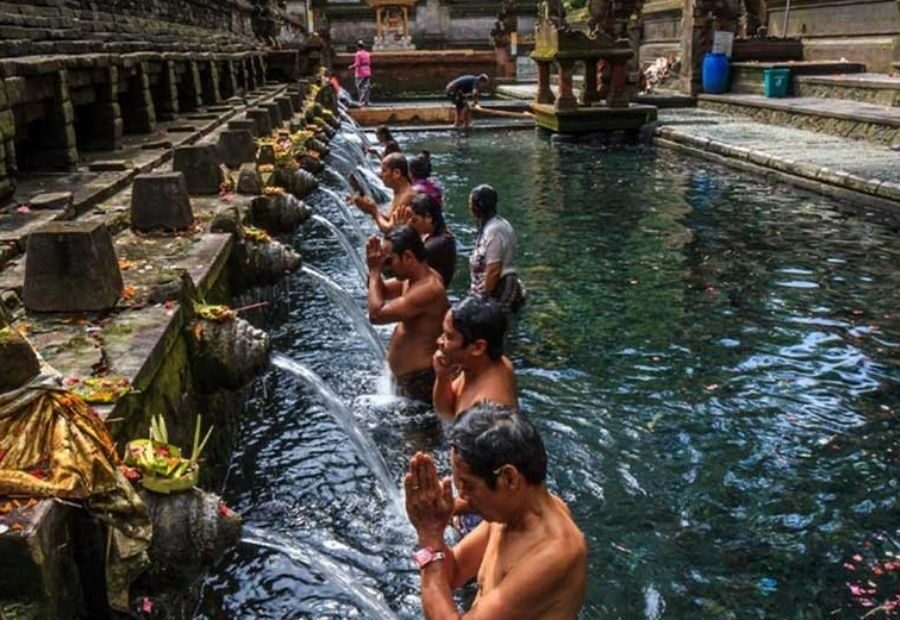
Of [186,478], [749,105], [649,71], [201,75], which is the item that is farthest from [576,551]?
[649,71]

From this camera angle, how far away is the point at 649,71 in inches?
1384

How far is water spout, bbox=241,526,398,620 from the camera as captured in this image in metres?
4.65

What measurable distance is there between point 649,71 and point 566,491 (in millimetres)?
31848

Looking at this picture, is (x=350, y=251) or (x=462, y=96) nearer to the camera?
(x=350, y=251)

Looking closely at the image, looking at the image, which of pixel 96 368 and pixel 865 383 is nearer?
pixel 96 368

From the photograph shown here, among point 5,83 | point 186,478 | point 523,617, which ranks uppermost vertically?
point 5,83

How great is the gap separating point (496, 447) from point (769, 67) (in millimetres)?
26093

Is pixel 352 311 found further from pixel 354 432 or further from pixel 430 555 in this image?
pixel 430 555

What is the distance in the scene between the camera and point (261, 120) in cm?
1315

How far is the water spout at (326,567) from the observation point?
4653 mm

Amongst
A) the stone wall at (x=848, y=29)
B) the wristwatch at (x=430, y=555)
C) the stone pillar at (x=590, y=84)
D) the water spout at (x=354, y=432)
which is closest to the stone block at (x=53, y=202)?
the water spout at (x=354, y=432)

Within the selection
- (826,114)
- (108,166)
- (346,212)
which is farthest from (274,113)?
(826,114)

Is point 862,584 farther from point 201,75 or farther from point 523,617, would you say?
point 201,75

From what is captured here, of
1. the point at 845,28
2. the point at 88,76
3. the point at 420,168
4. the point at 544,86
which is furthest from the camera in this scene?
the point at 845,28
